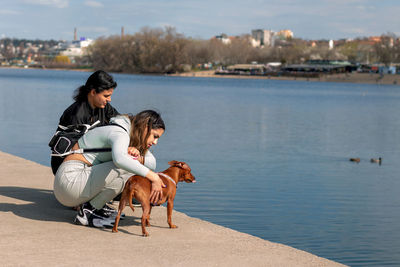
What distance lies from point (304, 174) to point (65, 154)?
12.2m

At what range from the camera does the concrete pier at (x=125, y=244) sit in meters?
5.53

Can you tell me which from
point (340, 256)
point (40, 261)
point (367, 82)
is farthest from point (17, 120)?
point (367, 82)

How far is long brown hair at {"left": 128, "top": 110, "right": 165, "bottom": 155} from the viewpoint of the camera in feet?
20.1

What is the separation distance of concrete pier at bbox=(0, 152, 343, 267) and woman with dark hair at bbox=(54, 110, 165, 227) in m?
0.27

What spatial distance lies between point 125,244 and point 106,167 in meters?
0.81

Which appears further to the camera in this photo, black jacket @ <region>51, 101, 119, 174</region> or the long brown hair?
black jacket @ <region>51, 101, 119, 174</region>

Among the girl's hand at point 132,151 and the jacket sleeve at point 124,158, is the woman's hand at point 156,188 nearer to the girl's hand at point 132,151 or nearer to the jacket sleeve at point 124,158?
the jacket sleeve at point 124,158

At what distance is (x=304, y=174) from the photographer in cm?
1802

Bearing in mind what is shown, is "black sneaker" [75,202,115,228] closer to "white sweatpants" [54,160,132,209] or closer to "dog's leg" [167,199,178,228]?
"white sweatpants" [54,160,132,209]

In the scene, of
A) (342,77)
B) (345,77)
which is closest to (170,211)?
(345,77)

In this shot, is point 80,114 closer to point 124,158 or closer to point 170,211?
point 124,158

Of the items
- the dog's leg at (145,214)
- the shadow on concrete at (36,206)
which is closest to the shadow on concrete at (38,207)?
the shadow on concrete at (36,206)

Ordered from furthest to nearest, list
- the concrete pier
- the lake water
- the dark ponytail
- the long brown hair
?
the lake water → the dark ponytail → the long brown hair → the concrete pier

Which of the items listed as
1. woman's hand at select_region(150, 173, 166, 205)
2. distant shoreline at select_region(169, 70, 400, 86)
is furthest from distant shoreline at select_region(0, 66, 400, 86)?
woman's hand at select_region(150, 173, 166, 205)
